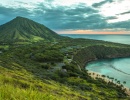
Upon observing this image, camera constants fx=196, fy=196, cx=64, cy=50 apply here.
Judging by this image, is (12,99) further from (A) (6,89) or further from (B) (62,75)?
(B) (62,75)

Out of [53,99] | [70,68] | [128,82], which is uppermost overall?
[53,99]

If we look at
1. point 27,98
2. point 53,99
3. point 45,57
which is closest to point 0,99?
point 27,98

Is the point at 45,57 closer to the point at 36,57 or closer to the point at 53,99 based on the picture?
the point at 36,57

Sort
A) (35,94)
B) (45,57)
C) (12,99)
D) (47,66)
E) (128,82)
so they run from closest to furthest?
(12,99) < (35,94) < (47,66) < (128,82) < (45,57)

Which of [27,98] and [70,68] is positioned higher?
[27,98]

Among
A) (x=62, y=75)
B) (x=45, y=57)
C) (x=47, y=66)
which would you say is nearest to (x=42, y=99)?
(x=62, y=75)

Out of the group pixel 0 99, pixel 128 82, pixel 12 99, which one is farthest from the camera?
pixel 128 82

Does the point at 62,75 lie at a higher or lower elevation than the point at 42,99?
lower

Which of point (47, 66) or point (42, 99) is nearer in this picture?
point (42, 99)

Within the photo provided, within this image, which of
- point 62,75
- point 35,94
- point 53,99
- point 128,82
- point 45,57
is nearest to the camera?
point 35,94
